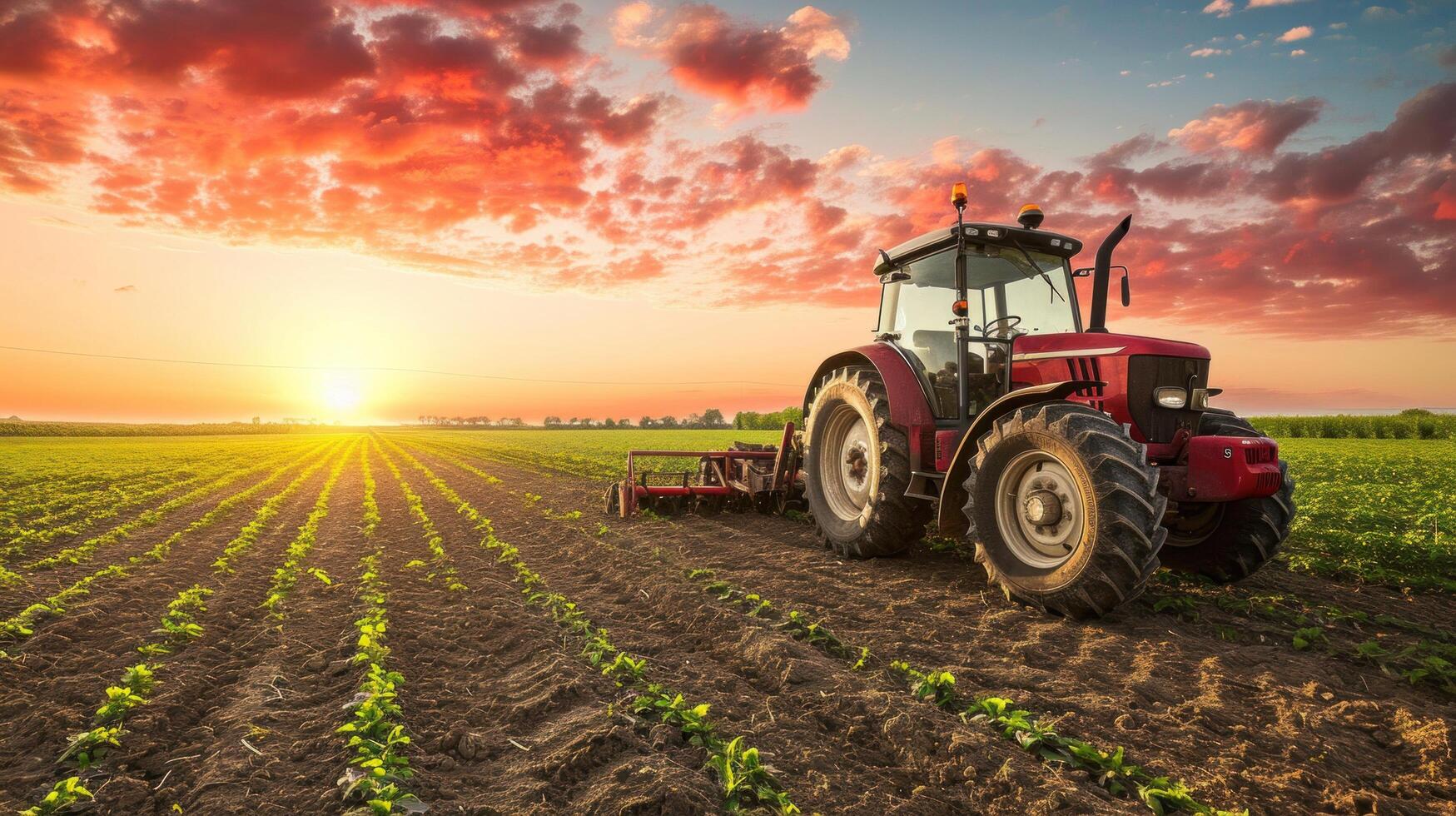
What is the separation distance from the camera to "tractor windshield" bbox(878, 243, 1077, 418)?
21.4 ft

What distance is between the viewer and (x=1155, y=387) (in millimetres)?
5418

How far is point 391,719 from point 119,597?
4.62 m

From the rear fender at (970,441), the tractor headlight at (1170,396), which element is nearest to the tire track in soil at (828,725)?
the rear fender at (970,441)

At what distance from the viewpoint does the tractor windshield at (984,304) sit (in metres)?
6.52

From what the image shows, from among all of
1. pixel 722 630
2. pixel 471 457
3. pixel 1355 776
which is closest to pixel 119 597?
pixel 722 630

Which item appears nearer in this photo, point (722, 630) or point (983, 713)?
point (983, 713)

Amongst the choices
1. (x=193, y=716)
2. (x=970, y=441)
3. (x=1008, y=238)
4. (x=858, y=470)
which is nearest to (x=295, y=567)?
(x=193, y=716)

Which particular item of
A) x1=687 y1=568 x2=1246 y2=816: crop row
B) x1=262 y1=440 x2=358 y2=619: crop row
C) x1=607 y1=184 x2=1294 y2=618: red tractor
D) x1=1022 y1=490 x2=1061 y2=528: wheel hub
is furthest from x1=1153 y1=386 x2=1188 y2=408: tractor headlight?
x1=262 y1=440 x2=358 y2=619: crop row

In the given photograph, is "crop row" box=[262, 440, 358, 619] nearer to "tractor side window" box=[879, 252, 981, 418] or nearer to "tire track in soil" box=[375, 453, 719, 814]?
"tire track in soil" box=[375, 453, 719, 814]

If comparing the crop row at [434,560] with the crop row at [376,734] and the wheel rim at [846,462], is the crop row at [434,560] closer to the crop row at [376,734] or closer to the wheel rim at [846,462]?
the crop row at [376,734]

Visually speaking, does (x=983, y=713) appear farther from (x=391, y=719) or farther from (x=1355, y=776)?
(x=391, y=719)

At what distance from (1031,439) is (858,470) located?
102 inches

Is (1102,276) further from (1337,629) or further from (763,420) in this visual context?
(763,420)

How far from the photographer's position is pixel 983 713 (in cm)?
352
